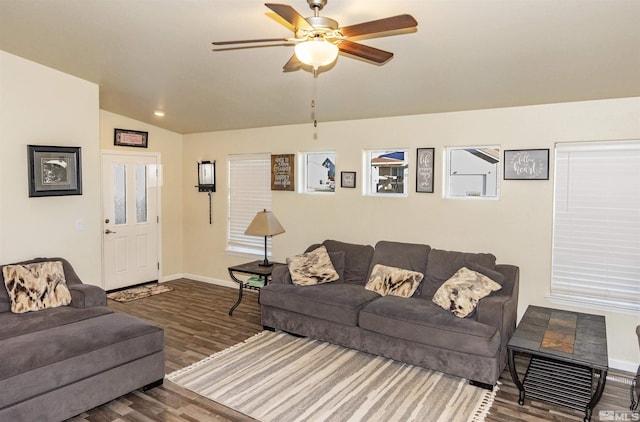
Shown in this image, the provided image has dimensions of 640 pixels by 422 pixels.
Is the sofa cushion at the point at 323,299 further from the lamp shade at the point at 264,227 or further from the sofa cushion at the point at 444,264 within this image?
the lamp shade at the point at 264,227

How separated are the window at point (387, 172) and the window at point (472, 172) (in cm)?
49

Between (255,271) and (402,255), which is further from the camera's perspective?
(255,271)

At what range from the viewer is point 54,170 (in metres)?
4.15

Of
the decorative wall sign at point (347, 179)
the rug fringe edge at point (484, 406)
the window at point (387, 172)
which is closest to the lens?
the rug fringe edge at point (484, 406)

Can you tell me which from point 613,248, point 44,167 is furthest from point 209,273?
point 613,248

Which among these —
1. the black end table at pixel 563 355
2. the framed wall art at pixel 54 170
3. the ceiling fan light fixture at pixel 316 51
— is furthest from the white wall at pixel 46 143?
the black end table at pixel 563 355

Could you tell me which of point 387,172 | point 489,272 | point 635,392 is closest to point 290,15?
point 489,272

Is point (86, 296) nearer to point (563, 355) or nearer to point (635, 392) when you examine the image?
point (563, 355)

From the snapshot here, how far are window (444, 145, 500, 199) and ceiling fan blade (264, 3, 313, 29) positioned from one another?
2.82 meters

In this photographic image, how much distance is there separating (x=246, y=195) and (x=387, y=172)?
2.31m

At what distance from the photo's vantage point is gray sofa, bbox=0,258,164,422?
254 cm

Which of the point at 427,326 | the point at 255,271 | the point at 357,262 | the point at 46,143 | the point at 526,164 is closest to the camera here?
the point at 427,326

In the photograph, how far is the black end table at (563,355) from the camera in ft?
9.17

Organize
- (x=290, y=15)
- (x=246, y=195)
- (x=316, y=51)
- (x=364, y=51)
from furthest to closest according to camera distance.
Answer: (x=246, y=195) < (x=364, y=51) < (x=316, y=51) < (x=290, y=15)
